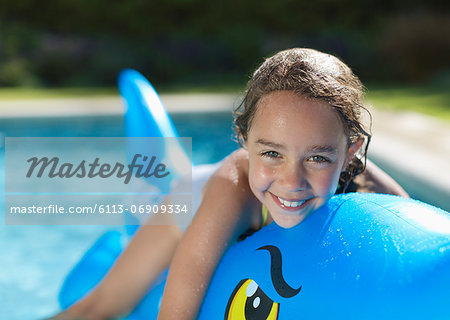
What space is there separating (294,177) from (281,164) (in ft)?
0.19

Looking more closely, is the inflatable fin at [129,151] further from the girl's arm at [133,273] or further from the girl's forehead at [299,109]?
the girl's forehead at [299,109]

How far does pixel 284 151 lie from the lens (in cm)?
157

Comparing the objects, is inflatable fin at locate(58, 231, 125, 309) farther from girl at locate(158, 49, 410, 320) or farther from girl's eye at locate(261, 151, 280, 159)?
girl's eye at locate(261, 151, 280, 159)

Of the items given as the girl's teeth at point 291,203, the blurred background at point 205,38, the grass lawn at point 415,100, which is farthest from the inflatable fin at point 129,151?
the blurred background at point 205,38

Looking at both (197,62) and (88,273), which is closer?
(88,273)

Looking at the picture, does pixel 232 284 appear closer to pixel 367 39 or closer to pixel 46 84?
pixel 46 84

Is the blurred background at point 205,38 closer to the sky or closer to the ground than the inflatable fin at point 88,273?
closer to the ground

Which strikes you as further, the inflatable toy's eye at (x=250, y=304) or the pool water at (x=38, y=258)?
the pool water at (x=38, y=258)

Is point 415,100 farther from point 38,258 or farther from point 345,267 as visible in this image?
point 345,267

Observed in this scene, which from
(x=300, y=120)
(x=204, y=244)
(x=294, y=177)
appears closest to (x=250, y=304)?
(x=204, y=244)

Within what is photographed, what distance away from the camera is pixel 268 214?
1887 millimetres

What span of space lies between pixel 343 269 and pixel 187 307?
53 cm

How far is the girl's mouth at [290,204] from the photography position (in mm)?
1623

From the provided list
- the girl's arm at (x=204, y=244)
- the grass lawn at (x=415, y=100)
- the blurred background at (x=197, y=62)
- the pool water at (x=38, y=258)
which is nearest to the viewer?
the girl's arm at (x=204, y=244)
